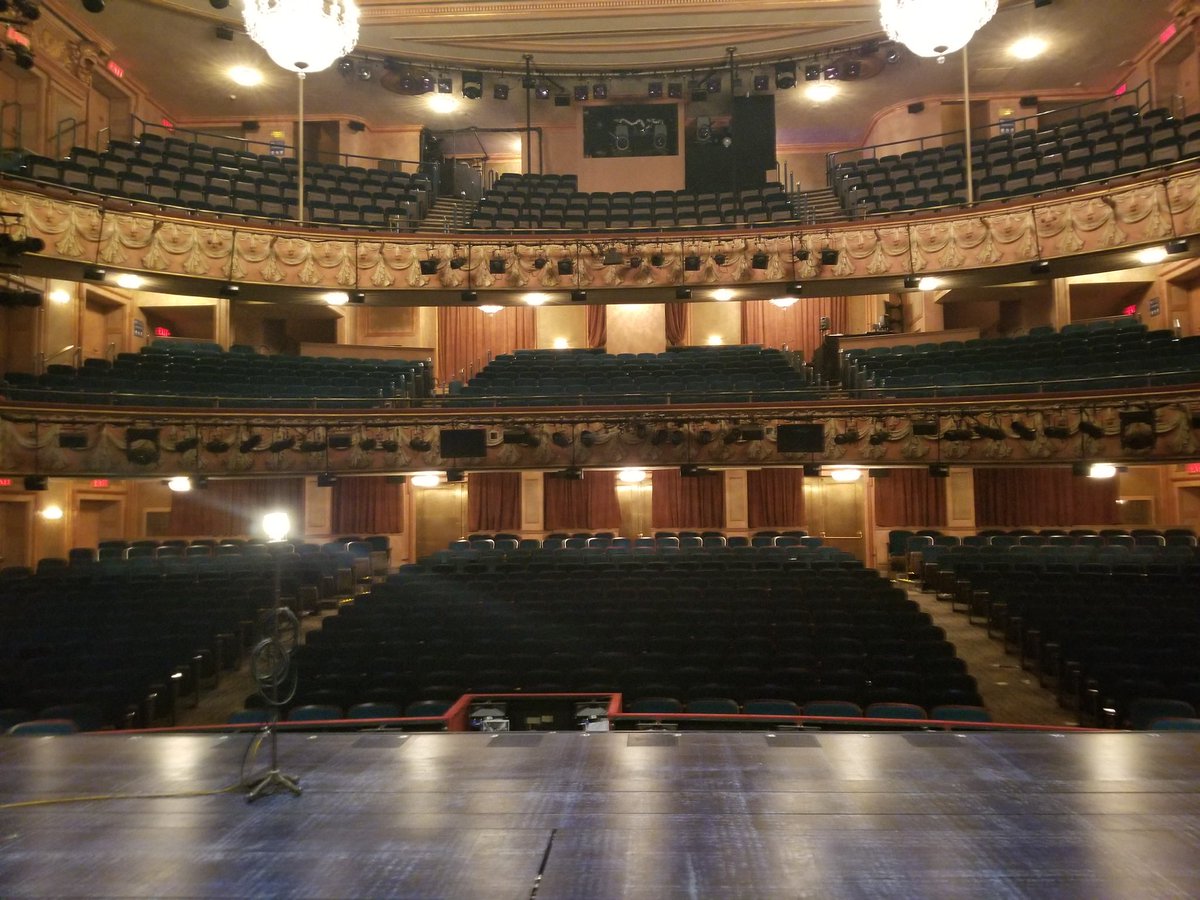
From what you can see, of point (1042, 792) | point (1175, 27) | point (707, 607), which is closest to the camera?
point (1042, 792)

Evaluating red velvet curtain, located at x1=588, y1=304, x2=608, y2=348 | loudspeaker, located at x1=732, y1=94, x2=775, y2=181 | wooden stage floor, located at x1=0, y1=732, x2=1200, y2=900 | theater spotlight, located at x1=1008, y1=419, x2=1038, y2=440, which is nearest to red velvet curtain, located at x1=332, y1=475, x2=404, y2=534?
red velvet curtain, located at x1=588, y1=304, x2=608, y2=348

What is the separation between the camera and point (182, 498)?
14.6 metres

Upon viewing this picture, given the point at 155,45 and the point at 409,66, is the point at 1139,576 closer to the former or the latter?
the point at 409,66

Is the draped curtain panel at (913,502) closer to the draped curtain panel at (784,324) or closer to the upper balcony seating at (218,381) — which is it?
the draped curtain panel at (784,324)

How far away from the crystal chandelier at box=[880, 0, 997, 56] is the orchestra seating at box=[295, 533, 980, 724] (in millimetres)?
6577

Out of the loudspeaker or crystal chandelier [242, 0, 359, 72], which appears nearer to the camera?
crystal chandelier [242, 0, 359, 72]

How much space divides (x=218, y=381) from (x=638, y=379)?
23.7 ft

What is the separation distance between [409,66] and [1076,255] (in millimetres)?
13026

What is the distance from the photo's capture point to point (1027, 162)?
13.8m

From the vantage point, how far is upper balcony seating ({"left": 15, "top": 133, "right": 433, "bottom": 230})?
40.9ft

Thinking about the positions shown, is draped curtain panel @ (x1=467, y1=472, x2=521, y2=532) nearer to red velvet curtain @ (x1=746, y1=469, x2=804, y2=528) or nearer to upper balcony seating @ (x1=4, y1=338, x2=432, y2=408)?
upper balcony seating @ (x1=4, y1=338, x2=432, y2=408)

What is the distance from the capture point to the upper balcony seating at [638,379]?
1238 cm

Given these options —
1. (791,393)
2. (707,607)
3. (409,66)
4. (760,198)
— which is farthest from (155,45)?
(707,607)

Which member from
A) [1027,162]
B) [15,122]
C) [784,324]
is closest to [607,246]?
[784,324]
